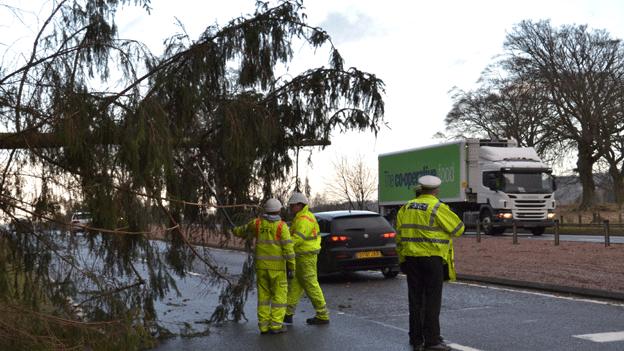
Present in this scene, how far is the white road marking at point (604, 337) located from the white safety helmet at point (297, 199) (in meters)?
3.17

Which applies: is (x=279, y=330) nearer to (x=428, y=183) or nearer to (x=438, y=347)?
(x=438, y=347)

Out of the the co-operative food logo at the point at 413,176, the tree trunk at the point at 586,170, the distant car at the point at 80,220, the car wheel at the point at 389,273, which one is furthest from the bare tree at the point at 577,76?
the distant car at the point at 80,220

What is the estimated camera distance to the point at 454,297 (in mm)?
11633

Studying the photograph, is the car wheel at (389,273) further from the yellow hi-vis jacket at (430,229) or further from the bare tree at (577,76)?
the bare tree at (577,76)

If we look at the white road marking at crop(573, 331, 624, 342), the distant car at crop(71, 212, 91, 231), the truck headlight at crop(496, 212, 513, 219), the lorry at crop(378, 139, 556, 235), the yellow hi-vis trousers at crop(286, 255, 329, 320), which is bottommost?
the white road marking at crop(573, 331, 624, 342)

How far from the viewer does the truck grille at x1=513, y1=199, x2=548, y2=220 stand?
29594 mm

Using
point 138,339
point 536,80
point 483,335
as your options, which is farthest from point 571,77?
point 138,339

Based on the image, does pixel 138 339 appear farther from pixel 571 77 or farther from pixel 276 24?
pixel 571 77

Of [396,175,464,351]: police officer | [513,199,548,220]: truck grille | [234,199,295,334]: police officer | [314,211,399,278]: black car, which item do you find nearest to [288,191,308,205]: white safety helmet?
[234,199,295,334]: police officer

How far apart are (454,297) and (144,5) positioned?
637 centimetres

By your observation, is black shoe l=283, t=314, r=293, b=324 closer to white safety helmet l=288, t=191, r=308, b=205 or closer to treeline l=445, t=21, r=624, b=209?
white safety helmet l=288, t=191, r=308, b=205

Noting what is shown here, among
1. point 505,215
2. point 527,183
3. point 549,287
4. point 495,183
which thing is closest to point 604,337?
point 549,287

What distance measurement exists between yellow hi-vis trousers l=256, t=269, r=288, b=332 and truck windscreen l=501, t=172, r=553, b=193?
2200 cm

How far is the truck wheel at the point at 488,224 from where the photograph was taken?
2995 centimetres
